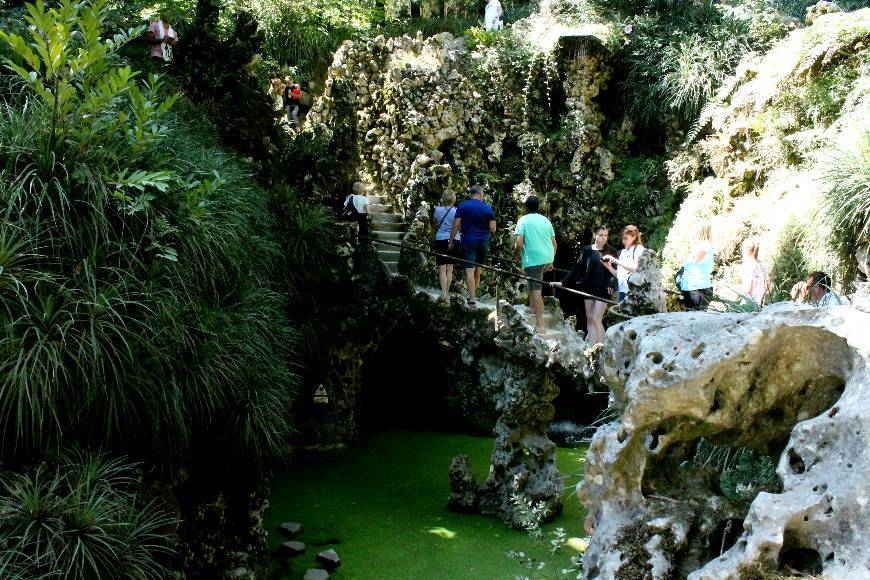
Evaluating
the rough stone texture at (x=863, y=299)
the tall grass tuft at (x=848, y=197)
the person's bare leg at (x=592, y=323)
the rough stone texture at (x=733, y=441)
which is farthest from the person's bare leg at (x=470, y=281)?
the rough stone texture at (x=863, y=299)

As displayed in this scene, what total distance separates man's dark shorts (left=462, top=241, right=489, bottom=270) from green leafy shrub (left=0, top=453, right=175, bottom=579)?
4613 millimetres

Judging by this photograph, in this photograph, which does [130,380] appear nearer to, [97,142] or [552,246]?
[97,142]

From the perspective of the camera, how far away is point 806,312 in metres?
2.87

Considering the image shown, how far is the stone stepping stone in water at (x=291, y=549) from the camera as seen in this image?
6.69 m

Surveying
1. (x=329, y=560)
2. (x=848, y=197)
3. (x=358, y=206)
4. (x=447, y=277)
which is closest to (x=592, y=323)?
(x=447, y=277)

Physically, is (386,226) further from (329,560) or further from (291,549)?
(329,560)

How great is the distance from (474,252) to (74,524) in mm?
5245

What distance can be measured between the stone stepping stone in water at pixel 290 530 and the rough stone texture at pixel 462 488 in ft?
5.02

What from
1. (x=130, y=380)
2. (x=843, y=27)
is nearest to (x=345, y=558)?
(x=130, y=380)

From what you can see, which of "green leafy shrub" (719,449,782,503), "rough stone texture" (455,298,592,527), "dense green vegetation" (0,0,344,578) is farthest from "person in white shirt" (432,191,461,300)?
"green leafy shrub" (719,449,782,503)

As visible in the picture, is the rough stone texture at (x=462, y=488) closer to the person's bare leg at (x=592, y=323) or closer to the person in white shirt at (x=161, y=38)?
the person's bare leg at (x=592, y=323)

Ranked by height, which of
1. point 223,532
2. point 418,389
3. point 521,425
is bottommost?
point 418,389

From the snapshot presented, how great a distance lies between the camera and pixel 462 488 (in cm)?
767

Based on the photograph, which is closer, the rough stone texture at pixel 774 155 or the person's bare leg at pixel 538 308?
the person's bare leg at pixel 538 308
